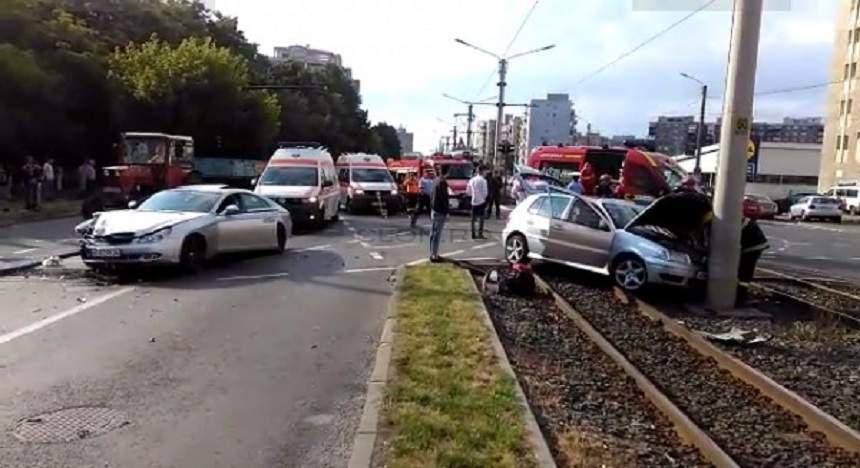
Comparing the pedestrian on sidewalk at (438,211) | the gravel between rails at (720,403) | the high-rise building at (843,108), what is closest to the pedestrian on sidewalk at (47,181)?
the pedestrian on sidewalk at (438,211)

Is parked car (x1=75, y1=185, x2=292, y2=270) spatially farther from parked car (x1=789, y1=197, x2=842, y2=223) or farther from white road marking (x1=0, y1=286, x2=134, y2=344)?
parked car (x1=789, y1=197, x2=842, y2=223)

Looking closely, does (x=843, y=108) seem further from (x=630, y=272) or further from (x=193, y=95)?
(x=630, y=272)

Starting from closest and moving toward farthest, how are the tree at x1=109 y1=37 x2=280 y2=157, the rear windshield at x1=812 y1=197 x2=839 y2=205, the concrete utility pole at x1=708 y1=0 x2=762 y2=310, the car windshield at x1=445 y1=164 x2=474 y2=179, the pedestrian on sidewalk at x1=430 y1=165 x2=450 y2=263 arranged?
the concrete utility pole at x1=708 y1=0 x2=762 y2=310, the pedestrian on sidewalk at x1=430 y1=165 x2=450 y2=263, the car windshield at x1=445 y1=164 x2=474 y2=179, the tree at x1=109 y1=37 x2=280 y2=157, the rear windshield at x1=812 y1=197 x2=839 y2=205

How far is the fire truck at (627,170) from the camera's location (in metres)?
23.7

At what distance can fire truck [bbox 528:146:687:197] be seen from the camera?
23.7 metres

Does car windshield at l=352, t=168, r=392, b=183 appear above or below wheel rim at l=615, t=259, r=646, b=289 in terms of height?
above

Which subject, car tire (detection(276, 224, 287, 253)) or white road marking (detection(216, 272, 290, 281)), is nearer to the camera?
white road marking (detection(216, 272, 290, 281))

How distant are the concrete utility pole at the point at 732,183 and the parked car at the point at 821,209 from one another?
39127 millimetres

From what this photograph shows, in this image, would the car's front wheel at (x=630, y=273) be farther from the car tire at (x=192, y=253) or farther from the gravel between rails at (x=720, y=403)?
the car tire at (x=192, y=253)

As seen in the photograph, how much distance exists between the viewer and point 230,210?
49.4 feet

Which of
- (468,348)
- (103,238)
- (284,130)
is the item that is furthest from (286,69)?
(468,348)

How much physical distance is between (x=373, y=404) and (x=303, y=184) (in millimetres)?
18421

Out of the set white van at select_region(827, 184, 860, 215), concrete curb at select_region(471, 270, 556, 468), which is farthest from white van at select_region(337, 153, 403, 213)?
white van at select_region(827, 184, 860, 215)

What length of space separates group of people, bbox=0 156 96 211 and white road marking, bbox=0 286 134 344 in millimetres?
18239
